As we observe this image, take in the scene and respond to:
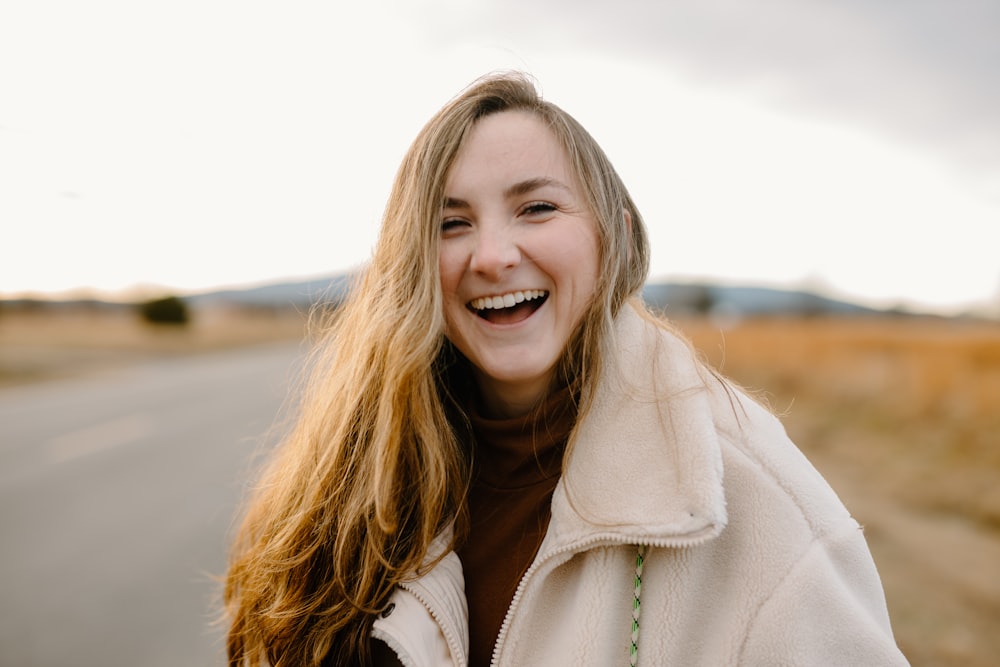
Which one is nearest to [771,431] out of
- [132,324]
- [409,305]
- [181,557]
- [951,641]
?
[409,305]

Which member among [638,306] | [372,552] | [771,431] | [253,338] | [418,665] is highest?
[638,306]

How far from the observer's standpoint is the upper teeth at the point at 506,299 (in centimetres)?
180

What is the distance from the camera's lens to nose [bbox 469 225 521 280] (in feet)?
5.72

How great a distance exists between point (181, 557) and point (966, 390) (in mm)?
9384

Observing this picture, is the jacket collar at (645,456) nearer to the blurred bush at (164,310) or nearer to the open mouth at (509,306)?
the open mouth at (509,306)

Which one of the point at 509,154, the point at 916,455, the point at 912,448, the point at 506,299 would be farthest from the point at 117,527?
the point at 912,448

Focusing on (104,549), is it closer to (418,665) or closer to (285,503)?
(285,503)

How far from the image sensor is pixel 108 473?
291 inches

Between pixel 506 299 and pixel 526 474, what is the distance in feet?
1.62

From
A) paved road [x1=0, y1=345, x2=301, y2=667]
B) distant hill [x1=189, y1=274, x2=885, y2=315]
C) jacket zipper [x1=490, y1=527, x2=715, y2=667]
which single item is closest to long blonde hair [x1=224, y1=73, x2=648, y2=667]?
jacket zipper [x1=490, y1=527, x2=715, y2=667]

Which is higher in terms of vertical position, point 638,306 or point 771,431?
point 638,306

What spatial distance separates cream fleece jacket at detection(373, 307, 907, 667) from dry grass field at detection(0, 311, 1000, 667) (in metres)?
0.53

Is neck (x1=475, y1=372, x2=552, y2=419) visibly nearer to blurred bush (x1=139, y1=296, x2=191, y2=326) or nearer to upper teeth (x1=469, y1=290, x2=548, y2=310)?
upper teeth (x1=469, y1=290, x2=548, y2=310)

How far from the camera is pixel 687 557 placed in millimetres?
1408
